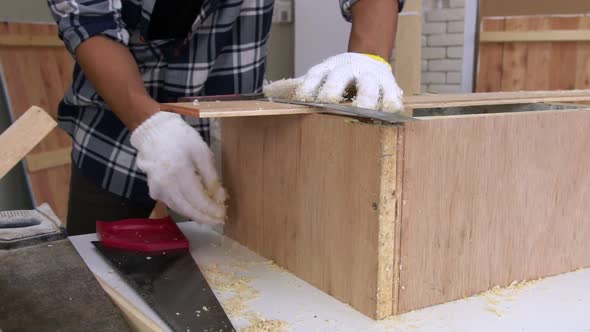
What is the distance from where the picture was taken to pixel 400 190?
819 mm

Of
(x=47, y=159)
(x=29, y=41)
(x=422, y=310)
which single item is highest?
(x=29, y=41)

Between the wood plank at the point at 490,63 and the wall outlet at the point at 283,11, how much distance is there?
1401mm

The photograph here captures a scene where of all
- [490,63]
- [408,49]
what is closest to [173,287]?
[408,49]

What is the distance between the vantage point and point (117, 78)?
1259mm

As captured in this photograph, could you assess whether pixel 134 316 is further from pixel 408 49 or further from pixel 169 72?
pixel 408 49

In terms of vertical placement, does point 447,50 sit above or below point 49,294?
above

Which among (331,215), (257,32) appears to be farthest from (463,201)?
(257,32)

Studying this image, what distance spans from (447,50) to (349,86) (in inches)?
129

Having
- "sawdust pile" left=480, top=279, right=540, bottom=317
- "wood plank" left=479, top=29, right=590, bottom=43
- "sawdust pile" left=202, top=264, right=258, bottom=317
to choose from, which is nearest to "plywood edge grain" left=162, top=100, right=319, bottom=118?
"sawdust pile" left=202, top=264, right=258, bottom=317

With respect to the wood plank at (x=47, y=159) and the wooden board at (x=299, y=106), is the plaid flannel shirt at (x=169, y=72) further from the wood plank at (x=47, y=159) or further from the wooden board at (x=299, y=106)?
the wood plank at (x=47, y=159)

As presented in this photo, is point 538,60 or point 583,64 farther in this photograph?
point 538,60

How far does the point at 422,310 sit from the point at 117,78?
0.83 metres

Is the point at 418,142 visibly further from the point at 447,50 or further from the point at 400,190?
the point at 447,50

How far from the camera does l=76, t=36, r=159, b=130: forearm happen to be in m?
1.23
